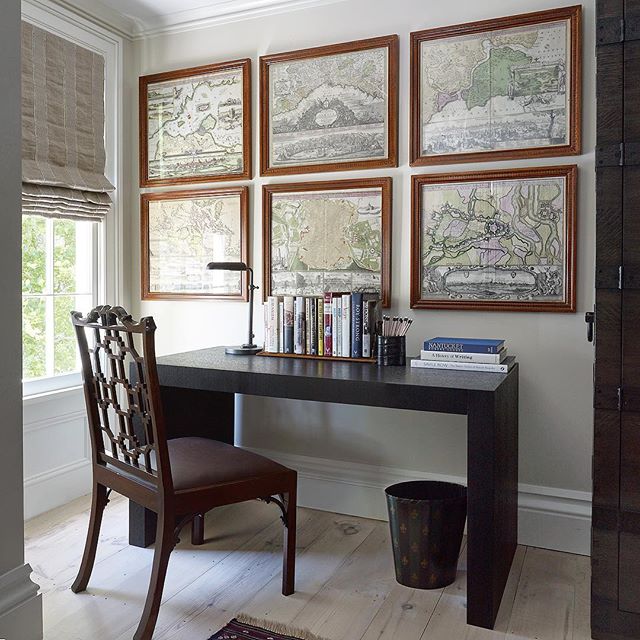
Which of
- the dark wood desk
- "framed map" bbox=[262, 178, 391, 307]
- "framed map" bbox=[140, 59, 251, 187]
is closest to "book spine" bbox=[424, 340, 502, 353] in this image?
the dark wood desk

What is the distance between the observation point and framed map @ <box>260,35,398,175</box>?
2.86 meters

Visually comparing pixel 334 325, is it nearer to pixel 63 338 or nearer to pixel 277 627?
pixel 277 627

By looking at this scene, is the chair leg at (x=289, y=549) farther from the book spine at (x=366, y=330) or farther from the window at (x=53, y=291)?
the window at (x=53, y=291)

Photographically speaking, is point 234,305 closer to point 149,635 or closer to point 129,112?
point 129,112

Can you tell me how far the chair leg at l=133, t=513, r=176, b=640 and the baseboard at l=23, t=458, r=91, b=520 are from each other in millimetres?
1236

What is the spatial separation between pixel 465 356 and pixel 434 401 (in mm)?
382

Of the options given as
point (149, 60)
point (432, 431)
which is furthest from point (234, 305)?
point (149, 60)

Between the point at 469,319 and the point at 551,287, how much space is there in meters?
0.35

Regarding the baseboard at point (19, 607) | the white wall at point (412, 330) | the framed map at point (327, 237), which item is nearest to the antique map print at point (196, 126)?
the white wall at point (412, 330)

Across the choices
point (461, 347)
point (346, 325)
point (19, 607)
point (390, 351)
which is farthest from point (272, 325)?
point (19, 607)

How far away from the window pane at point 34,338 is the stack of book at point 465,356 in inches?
68.3

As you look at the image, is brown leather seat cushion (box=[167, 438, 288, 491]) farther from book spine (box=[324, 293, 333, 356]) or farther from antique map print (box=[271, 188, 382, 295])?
antique map print (box=[271, 188, 382, 295])

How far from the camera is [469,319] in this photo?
2.75 metres

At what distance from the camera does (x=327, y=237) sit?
9.79 feet
